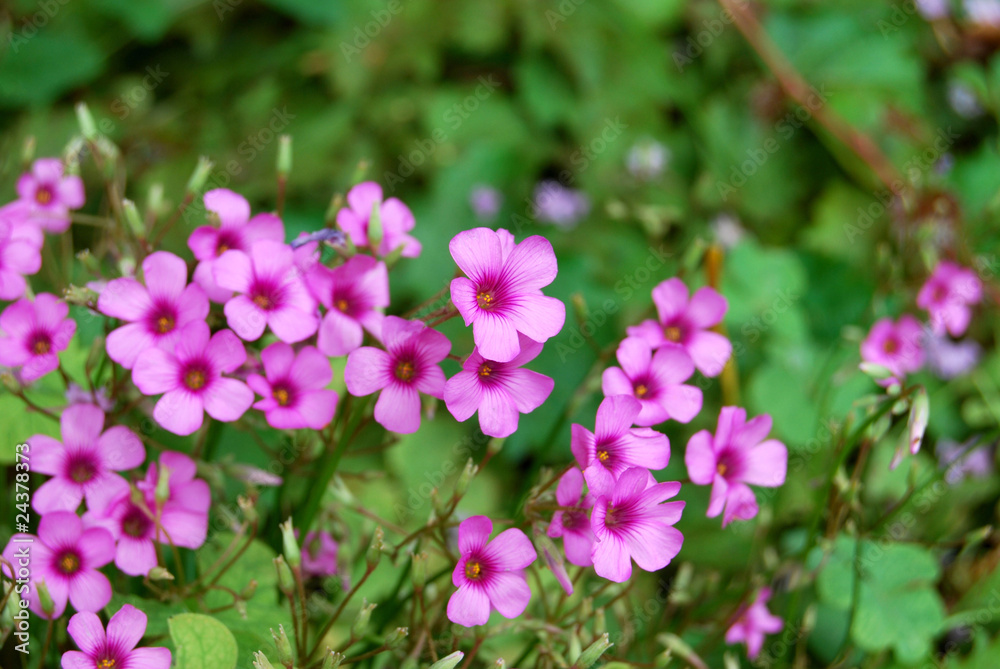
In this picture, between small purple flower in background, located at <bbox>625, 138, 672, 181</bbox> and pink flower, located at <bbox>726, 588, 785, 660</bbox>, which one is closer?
pink flower, located at <bbox>726, 588, 785, 660</bbox>

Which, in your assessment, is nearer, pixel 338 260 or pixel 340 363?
pixel 338 260

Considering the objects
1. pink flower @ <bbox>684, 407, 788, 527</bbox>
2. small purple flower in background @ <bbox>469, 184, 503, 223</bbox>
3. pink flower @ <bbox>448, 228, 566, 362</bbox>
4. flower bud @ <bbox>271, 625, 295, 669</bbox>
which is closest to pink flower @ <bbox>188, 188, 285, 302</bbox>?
pink flower @ <bbox>448, 228, 566, 362</bbox>

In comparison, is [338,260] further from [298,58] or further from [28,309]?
[298,58]

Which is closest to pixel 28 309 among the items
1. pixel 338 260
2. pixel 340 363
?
pixel 338 260

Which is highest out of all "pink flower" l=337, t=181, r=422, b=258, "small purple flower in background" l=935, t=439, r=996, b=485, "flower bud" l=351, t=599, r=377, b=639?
"pink flower" l=337, t=181, r=422, b=258

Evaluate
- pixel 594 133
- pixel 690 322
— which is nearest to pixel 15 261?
pixel 690 322

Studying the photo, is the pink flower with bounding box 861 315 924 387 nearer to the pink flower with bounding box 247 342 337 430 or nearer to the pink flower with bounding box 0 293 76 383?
the pink flower with bounding box 247 342 337 430
